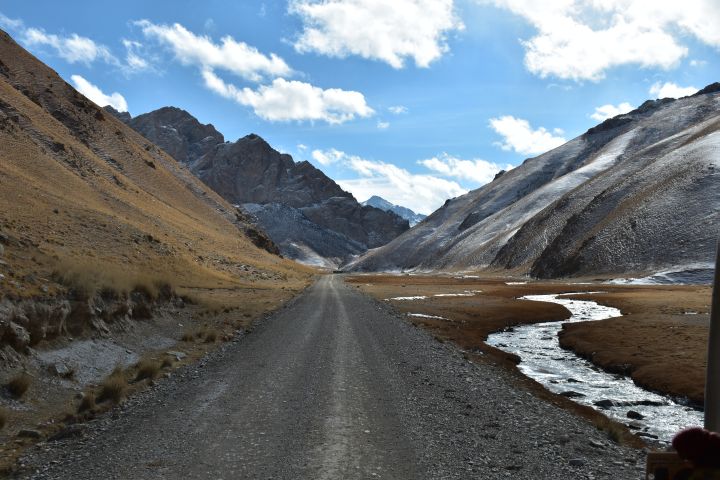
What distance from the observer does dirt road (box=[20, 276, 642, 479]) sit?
8648mm

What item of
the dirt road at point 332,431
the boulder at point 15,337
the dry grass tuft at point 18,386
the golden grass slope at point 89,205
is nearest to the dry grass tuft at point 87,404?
the dirt road at point 332,431

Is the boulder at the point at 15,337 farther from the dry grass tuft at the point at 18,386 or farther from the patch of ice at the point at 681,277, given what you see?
the patch of ice at the point at 681,277

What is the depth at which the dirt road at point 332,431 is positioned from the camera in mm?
8648

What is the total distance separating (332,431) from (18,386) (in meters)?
7.83

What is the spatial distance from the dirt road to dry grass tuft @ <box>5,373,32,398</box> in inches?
94.1

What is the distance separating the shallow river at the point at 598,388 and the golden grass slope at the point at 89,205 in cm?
1878

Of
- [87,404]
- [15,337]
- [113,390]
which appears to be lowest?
[87,404]

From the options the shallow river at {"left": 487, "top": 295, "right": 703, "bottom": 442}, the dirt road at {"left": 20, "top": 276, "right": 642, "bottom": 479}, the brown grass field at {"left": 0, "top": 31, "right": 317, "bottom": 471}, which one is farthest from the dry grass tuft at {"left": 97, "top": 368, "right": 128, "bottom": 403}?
the shallow river at {"left": 487, "top": 295, "right": 703, "bottom": 442}

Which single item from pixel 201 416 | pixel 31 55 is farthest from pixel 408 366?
pixel 31 55

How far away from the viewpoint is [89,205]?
193 feet

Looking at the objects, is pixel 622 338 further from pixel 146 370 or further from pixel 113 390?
pixel 113 390

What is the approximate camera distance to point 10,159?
58.7 meters

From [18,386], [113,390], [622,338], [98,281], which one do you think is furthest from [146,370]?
[622,338]

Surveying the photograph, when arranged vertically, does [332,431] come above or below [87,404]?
above
